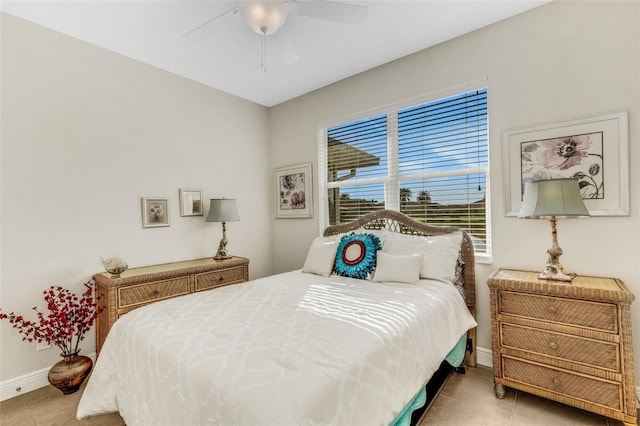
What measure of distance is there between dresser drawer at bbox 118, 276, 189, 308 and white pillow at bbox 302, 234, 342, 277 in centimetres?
119

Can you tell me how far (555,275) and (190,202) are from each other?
10.9 ft

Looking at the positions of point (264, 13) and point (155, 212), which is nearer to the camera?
point (264, 13)

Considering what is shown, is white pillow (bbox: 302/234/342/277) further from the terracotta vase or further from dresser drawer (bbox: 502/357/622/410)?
the terracotta vase

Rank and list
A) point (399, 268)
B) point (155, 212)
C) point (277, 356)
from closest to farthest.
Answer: point (277, 356), point (399, 268), point (155, 212)

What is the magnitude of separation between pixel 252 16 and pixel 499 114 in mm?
2017

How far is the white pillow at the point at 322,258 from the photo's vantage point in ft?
9.07

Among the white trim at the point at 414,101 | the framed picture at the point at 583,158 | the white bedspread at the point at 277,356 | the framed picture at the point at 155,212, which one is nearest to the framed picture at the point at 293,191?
the white trim at the point at 414,101

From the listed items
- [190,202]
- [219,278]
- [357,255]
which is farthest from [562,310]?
[190,202]

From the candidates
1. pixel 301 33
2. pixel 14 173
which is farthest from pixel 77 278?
pixel 301 33

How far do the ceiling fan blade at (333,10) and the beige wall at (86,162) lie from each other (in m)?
2.06

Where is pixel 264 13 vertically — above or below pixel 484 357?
above

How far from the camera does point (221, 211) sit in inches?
130

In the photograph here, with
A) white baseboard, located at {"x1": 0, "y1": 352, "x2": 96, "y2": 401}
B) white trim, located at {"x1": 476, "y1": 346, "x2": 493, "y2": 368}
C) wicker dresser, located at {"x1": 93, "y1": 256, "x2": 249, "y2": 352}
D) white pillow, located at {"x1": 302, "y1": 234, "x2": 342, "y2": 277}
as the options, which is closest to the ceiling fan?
white pillow, located at {"x1": 302, "y1": 234, "x2": 342, "y2": 277}

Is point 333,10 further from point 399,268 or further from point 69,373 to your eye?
point 69,373
